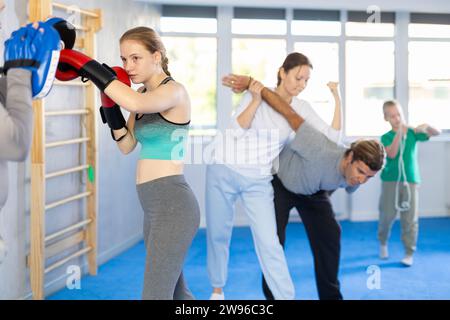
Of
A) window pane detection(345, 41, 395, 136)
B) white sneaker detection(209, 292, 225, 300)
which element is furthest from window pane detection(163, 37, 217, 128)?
white sneaker detection(209, 292, 225, 300)

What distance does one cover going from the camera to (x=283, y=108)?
293 centimetres

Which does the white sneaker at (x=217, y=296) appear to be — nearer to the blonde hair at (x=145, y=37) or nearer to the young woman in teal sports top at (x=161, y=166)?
the young woman in teal sports top at (x=161, y=166)

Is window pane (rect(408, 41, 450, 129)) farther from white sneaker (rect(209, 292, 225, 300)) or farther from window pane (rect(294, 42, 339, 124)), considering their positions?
white sneaker (rect(209, 292, 225, 300))

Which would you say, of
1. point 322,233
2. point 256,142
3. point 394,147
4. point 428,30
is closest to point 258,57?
point 428,30

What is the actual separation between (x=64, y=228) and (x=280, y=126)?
1669 millimetres

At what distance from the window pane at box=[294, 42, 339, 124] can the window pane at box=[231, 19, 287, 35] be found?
0.31m

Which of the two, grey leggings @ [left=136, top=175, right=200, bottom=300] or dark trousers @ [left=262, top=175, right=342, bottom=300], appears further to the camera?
dark trousers @ [left=262, top=175, right=342, bottom=300]

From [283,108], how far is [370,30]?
341 cm

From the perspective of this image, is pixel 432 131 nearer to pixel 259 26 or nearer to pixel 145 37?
pixel 259 26

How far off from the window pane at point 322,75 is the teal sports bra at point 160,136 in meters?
4.08

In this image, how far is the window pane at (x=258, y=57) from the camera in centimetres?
609

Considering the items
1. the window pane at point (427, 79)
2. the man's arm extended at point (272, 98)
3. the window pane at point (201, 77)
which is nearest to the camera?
the man's arm extended at point (272, 98)

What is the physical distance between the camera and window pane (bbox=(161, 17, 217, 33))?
5922 mm

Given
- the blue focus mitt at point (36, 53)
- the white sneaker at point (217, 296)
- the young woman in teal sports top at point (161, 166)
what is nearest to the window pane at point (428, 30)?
the white sneaker at point (217, 296)
